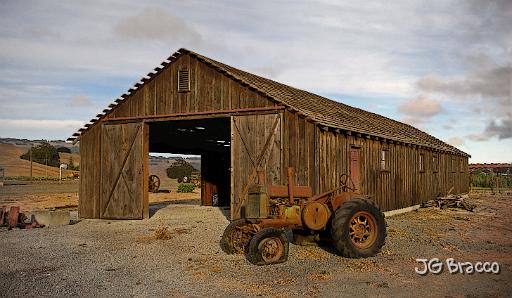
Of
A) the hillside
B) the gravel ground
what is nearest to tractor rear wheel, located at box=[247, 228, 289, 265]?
the gravel ground

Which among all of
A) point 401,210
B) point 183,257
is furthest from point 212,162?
point 183,257

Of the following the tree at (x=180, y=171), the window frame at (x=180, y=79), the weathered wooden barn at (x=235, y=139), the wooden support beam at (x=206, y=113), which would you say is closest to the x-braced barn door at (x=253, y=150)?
the weathered wooden barn at (x=235, y=139)

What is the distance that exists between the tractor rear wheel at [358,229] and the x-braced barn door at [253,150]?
4833 mm

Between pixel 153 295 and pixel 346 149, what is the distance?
1015cm

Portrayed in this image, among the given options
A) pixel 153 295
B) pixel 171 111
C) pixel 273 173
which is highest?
pixel 171 111

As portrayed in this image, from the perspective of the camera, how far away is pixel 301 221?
33.0ft

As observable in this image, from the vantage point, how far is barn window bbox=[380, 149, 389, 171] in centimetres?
1867

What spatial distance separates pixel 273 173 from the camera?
48.7 feet

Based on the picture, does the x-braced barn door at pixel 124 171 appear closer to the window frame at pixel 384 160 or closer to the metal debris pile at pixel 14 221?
the metal debris pile at pixel 14 221

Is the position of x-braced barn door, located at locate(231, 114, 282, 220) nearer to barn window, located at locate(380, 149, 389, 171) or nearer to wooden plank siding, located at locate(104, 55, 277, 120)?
wooden plank siding, located at locate(104, 55, 277, 120)

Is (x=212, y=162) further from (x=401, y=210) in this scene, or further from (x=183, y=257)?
(x=183, y=257)

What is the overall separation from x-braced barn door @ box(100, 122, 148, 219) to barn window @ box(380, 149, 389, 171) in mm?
9160

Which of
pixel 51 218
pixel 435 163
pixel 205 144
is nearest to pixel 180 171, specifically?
pixel 205 144

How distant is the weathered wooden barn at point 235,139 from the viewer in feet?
48.4
